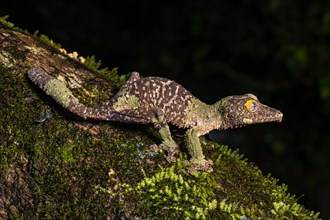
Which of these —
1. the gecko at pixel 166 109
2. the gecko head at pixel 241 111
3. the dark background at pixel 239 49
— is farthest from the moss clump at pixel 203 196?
the dark background at pixel 239 49

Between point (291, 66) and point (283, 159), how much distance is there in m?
1.64

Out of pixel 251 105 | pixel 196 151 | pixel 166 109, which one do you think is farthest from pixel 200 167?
pixel 251 105

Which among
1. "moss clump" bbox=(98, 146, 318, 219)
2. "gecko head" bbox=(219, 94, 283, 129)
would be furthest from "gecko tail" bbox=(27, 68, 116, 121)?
"gecko head" bbox=(219, 94, 283, 129)

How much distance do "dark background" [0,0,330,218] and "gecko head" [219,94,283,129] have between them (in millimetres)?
3777

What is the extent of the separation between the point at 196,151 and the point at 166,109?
42 centimetres

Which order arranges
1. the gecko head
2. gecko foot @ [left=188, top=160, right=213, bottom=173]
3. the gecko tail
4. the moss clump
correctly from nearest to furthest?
the moss clump → gecko foot @ [left=188, top=160, right=213, bottom=173] → the gecko tail → the gecko head

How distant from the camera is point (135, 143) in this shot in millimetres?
3395

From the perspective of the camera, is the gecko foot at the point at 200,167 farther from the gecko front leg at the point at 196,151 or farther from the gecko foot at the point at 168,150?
the gecko foot at the point at 168,150

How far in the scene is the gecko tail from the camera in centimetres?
339

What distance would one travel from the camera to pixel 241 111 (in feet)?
12.3

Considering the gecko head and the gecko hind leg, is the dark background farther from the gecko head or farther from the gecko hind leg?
the gecko hind leg

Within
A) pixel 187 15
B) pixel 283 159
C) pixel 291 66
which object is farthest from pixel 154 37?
pixel 283 159

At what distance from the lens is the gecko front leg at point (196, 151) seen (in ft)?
10.8

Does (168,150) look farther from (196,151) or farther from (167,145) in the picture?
(196,151)
